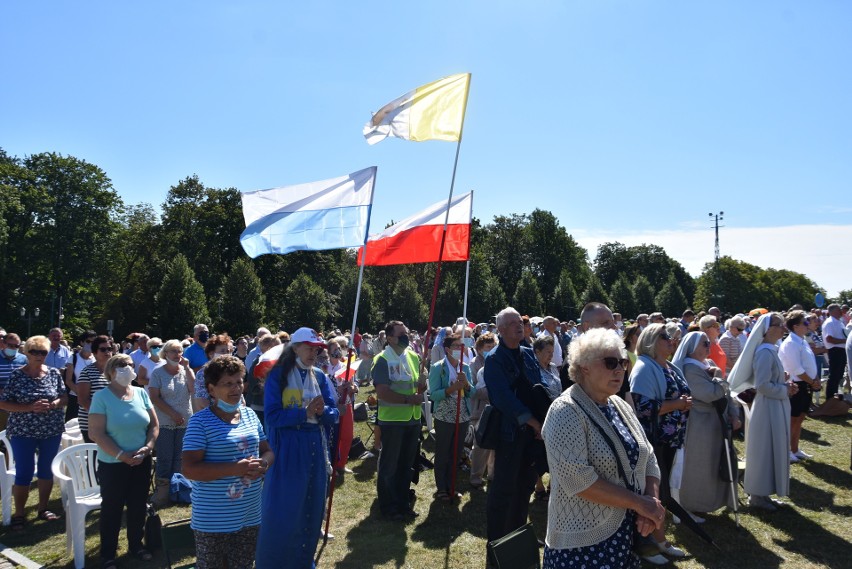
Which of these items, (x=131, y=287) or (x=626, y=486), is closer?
(x=626, y=486)

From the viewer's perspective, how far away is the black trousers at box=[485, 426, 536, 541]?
194 inches


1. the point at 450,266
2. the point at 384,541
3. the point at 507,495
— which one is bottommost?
the point at 384,541

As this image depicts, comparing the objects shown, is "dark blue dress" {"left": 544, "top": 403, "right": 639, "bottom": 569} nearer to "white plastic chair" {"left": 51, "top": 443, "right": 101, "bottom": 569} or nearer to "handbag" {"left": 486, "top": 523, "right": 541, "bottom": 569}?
"handbag" {"left": 486, "top": 523, "right": 541, "bottom": 569}

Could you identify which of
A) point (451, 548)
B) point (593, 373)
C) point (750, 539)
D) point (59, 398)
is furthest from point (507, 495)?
point (59, 398)

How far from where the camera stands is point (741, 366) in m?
6.89

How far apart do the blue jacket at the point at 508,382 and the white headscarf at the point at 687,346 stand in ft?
5.77

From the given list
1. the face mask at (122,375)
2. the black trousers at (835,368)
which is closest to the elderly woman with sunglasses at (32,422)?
the face mask at (122,375)

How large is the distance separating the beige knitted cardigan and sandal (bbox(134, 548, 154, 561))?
14.2ft

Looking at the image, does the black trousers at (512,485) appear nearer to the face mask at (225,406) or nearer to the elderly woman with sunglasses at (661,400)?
the elderly woman with sunglasses at (661,400)

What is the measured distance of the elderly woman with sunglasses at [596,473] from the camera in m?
2.90

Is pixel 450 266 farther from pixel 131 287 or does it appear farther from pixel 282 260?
pixel 131 287

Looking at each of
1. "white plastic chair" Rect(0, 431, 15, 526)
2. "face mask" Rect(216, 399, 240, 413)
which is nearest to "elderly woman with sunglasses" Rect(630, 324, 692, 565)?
"face mask" Rect(216, 399, 240, 413)

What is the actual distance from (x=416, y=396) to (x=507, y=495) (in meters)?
2.17

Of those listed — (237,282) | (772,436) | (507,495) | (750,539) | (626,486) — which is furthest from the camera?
(237,282)
